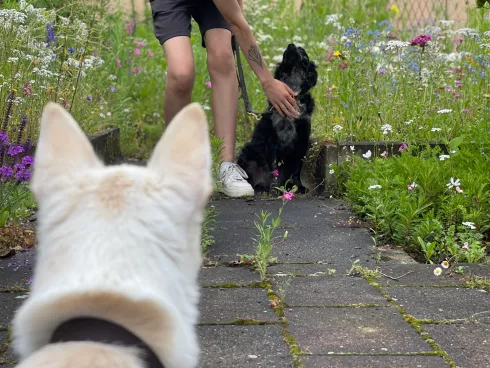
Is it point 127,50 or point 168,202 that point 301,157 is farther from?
point 168,202

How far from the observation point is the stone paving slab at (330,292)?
3.21m

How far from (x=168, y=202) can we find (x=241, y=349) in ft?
4.31

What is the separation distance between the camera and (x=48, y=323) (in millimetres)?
1471

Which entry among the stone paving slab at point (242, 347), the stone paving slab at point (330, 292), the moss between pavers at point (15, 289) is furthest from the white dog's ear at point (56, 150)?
the moss between pavers at point (15, 289)

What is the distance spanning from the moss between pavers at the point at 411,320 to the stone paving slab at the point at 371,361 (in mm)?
33

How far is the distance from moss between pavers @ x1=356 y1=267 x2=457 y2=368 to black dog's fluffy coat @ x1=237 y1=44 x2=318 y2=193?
245 cm

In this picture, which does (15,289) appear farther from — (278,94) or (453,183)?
(453,183)

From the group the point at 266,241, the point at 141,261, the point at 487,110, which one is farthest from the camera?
the point at 487,110

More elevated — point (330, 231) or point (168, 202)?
point (168, 202)

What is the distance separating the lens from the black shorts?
16.9 feet

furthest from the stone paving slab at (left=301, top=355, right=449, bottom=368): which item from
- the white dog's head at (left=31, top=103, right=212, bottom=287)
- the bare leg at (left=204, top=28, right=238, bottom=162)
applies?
the bare leg at (left=204, top=28, right=238, bottom=162)

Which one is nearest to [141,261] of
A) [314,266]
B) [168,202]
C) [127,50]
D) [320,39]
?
[168,202]

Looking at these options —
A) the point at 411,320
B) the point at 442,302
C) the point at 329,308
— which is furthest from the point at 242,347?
the point at 442,302

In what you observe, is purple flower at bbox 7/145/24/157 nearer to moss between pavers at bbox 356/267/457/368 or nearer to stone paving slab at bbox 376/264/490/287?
moss between pavers at bbox 356/267/457/368
